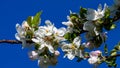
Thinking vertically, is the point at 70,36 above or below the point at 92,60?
above

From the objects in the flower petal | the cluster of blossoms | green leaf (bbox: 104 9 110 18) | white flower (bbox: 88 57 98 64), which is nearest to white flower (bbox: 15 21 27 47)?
the cluster of blossoms

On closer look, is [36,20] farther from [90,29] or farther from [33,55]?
[90,29]

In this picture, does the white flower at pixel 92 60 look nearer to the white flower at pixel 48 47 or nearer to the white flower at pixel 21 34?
the white flower at pixel 48 47

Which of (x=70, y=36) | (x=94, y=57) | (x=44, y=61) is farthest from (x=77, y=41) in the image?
(x=44, y=61)

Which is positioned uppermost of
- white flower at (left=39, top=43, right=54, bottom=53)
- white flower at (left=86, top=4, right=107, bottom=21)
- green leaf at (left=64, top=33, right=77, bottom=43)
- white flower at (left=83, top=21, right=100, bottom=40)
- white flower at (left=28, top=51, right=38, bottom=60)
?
white flower at (left=86, top=4, right=107, bottom=21)

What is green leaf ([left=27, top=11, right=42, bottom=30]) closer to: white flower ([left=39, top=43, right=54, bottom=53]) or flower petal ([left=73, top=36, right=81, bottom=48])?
white flower ([left=39, top=43, right=54, bottom=53])

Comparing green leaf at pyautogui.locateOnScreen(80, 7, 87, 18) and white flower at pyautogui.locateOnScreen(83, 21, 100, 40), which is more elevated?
green leaf at pyautogui.locateOnScreen(80, 7, 87, 18)

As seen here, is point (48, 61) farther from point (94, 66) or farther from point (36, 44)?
point (94, 66)
